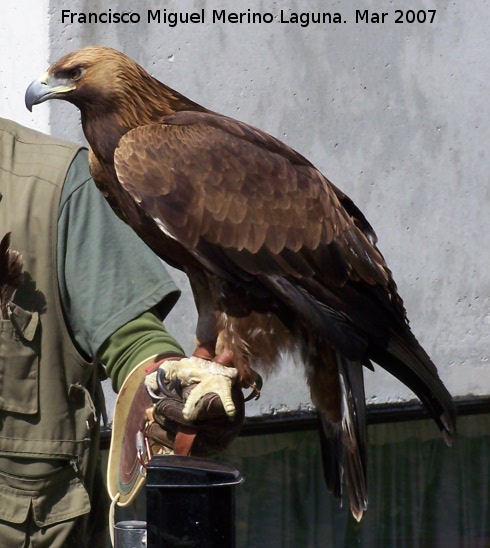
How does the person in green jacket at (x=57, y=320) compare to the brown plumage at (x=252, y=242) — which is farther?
the person in green jacket at (x=57, y=320)

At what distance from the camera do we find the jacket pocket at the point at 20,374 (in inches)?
84.5

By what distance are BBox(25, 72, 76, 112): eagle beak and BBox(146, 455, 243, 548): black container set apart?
702 millimetres

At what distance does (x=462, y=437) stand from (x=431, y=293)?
2.37 ft

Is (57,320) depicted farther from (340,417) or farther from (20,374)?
(340,417)

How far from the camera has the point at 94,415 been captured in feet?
7.25

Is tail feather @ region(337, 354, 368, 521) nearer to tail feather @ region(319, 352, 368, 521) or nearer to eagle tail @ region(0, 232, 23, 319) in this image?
tail feather @ region(319, 352, 368, 521)

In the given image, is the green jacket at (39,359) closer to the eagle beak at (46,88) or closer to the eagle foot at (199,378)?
the eagle beak at (46,88)

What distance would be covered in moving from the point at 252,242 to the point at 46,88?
1.44 feet

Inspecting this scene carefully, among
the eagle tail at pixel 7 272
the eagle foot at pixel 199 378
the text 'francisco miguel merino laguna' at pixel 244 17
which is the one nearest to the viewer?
Result: the eagle foot at pixel 199 378

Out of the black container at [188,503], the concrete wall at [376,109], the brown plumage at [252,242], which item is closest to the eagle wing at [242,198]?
the brown plumage at [252,242]

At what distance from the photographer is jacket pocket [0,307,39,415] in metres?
2.15

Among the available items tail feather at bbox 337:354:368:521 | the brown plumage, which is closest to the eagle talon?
the brown plumage

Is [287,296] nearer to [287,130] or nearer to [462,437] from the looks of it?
[287,130]

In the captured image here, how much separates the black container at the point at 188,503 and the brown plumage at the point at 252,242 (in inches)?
17.6
